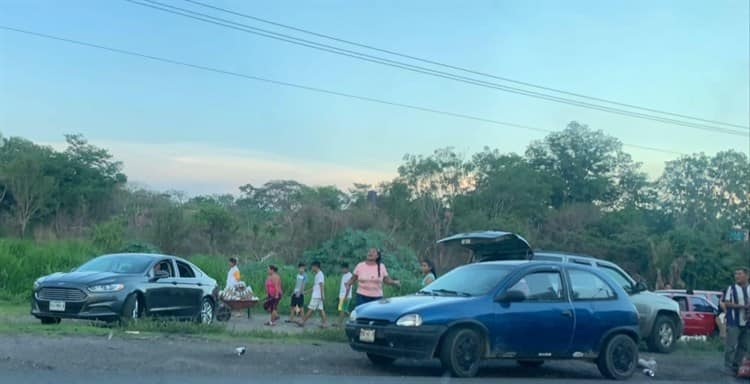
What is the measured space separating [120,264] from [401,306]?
693 centimetres

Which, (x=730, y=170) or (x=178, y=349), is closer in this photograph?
(x=178, y=349)

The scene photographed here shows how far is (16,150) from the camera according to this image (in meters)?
51.3

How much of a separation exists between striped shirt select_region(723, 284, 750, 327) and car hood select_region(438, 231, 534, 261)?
3.46m

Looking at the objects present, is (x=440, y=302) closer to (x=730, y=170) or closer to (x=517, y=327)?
(x=517, y=327)

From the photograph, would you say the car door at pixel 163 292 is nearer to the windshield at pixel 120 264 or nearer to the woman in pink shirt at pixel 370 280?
the windshield at pixel 120 264

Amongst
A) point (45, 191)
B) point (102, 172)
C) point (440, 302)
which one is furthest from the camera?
point (102, 172)

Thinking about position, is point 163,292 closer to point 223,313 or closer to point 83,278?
point 83,278

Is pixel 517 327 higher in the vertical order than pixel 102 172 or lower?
lower

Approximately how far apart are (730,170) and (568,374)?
59.0 metres

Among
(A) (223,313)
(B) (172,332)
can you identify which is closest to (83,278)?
(B) (172,332)

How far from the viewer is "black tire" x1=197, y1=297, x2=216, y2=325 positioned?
56.1 ft

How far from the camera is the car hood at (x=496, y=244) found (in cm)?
1534

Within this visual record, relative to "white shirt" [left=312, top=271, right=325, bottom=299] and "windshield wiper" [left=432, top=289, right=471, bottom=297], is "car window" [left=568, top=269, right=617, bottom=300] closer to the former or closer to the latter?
"windshield wiper" [left=432, top=289, right=471, bottom=297]

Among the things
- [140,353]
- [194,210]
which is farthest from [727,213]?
[140,353]
